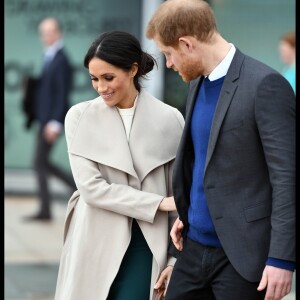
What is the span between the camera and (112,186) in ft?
12.1

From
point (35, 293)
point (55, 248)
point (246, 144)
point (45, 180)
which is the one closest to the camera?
point (246, 144)

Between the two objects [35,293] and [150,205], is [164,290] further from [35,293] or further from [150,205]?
[35,293]

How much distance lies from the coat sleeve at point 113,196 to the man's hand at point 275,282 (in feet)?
2.11

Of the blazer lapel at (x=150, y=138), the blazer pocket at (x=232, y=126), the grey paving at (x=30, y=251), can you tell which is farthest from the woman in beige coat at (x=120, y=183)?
the grey paving at (x=30, y=251)

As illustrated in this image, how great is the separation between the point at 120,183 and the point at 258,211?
2.36 feet

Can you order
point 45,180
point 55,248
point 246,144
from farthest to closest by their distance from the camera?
point 45,180, point 55,248, point 246,144

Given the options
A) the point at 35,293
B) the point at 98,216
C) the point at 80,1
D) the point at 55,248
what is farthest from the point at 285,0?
the point at 98,216

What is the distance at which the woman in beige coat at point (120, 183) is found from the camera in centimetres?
367

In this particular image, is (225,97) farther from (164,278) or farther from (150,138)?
(164,278)

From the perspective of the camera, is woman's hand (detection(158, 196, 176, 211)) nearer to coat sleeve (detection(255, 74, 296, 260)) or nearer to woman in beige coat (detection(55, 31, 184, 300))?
woman in beige coat (detection(55, 31, 184, 300))

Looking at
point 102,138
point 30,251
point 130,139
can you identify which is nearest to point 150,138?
point 130,139

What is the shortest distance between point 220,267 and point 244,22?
317 inches

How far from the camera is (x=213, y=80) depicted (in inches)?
132

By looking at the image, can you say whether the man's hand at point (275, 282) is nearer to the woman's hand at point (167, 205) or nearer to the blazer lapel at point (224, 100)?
the blazer lapel at point (224, 100)
